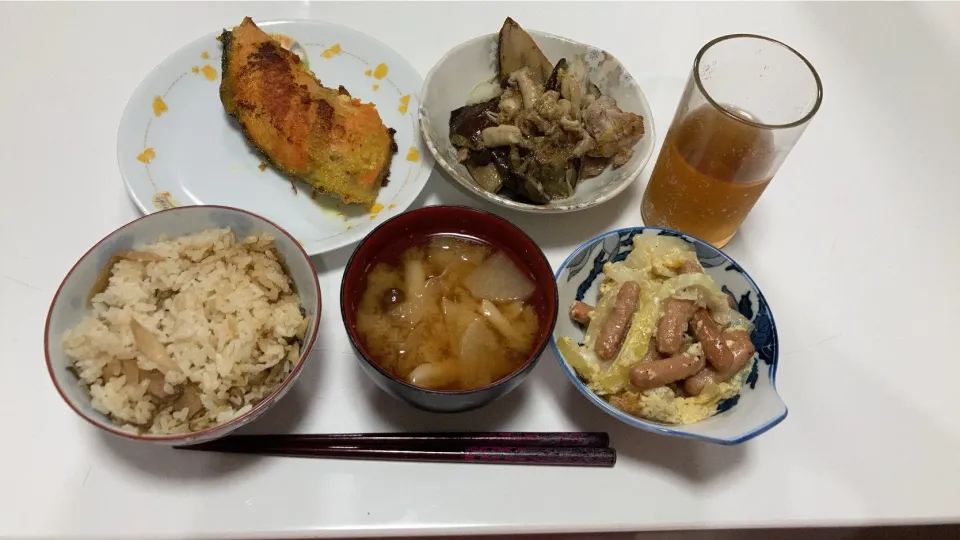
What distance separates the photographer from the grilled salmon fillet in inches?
56.9

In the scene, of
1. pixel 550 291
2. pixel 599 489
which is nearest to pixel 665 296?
pixel 550 291

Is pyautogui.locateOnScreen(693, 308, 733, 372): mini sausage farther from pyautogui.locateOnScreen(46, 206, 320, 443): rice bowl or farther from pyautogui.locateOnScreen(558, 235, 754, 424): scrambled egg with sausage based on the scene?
pyautogui.locateOnScreen(46, 206, 320, 443): rice bowl

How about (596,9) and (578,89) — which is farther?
(596,9)

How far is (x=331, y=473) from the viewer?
1157 mm

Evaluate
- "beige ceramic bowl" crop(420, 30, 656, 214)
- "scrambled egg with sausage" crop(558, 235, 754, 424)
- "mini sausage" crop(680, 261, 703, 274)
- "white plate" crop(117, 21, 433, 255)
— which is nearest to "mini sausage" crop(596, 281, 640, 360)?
"scrambled egg with sausage" crop(558, 235, 754, 424)

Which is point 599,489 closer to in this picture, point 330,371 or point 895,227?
point 330,371

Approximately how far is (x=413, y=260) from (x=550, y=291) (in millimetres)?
292

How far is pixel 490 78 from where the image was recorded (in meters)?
1.65

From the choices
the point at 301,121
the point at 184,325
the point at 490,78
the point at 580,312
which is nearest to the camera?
the point at 184,325

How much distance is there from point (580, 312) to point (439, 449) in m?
0.39

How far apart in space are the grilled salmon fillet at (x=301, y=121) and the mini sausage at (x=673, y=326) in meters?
0.72

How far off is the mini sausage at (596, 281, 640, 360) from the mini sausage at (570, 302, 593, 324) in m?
0.05

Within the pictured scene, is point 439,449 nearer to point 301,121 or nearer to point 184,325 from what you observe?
point 184,325

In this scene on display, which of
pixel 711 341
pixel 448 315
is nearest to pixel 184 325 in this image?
pixel 448 315
